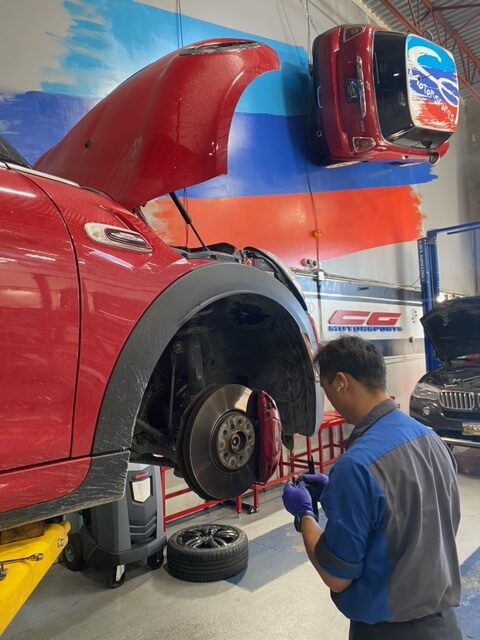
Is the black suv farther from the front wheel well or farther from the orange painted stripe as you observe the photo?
the front wheel well

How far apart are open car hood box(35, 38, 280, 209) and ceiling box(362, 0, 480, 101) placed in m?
5.17

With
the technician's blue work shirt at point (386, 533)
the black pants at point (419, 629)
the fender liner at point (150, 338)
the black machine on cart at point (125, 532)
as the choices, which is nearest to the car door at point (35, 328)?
the fender liner at point (150, 338)

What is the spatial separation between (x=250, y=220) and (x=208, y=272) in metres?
3.09

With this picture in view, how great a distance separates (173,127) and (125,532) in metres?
2.20

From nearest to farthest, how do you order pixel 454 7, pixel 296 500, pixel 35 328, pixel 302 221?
pixel 35 328
pixel 296 500
pixel 302 221
pixel 454 7

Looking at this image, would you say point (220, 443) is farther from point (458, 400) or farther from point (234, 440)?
point (458, 400)

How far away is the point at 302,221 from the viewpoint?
5.03 metres

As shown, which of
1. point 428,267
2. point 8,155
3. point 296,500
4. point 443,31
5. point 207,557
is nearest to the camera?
point 8,155

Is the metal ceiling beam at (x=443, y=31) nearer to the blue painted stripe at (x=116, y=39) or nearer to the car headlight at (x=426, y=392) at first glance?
the blue painted stripe at (x=116, y=39)

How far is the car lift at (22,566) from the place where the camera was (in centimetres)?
98

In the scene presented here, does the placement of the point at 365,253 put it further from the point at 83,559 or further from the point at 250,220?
the point at 83,559

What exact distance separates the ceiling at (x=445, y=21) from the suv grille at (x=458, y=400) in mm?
4358

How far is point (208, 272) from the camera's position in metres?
1.48

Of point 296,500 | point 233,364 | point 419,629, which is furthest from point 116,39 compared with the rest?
point 419,629
